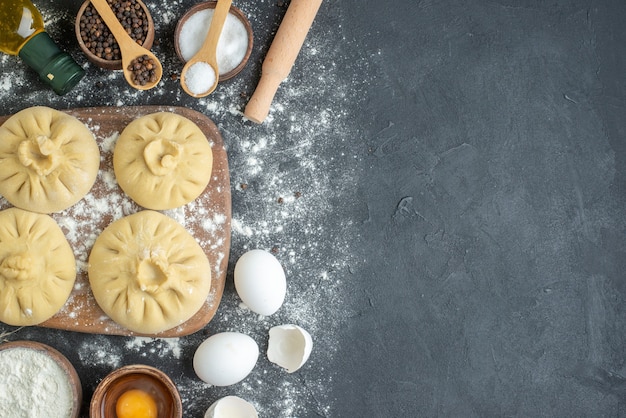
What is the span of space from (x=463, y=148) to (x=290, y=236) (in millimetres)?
606

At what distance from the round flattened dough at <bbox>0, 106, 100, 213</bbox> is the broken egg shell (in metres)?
0.72

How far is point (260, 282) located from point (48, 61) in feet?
2.92

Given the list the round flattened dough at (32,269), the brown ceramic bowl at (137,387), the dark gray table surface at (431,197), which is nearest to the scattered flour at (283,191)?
the dark gray table surface at (431,197)

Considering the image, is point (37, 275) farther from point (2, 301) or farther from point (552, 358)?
point (552, 358)

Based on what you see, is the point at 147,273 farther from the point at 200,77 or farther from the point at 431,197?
the point at 431,197

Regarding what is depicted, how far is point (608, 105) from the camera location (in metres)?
2.05

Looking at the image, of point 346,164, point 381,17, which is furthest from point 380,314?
point 381,17

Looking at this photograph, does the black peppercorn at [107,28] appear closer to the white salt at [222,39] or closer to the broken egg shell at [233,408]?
the white salt at [222,39]

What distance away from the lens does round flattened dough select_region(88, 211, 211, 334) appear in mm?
1807

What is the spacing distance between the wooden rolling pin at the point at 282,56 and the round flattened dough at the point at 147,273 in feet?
1.42

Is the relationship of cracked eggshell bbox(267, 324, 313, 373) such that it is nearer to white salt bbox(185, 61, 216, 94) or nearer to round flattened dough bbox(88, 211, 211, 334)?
round flattened dough bbox(88, 211, 211, 334)

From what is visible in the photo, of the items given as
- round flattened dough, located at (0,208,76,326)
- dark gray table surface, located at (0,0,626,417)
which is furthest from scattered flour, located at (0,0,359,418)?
round flattened dough, located at (0,208,76,326)

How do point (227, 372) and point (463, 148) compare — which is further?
point (463, 148)

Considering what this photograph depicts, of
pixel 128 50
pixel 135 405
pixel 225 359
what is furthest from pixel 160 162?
pixel 135 405
